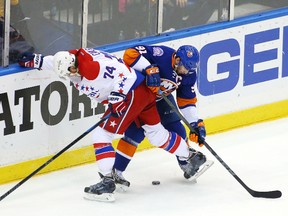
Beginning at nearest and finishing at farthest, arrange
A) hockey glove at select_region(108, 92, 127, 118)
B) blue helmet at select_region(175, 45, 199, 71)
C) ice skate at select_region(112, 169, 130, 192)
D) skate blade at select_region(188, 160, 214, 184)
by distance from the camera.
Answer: hockey glove at select_region(108, 92, 127, 118)
blue helmet at select_region(175, 45, 199, 71)
ice skate at select_region(112, 169, 130, 192)
skate blade at select_region(188, 160, 214, 184)

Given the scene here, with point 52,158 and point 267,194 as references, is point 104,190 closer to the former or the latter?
point 52,158

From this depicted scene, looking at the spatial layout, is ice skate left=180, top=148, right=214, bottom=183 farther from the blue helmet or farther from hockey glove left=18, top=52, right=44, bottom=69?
hockey glove left=18, top=52, right=44, bottom=69

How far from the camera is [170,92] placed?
823 cm

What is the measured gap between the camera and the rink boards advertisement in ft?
27.2

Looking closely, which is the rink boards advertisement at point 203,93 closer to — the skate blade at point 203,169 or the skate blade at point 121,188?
the skate blade at point 121,188

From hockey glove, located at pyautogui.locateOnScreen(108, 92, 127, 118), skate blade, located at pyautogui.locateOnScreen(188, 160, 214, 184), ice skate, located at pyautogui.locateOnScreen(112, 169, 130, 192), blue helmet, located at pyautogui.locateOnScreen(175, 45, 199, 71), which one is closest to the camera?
hockey glove, located at pyautogui.locateOnScreen(108, 92, 127, 118)

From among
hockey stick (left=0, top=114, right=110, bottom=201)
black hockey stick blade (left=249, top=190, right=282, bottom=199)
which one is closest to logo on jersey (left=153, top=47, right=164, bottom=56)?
hockey stick (left=0, top=114, right=110, bottom=201)

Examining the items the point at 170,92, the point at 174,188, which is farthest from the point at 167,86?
the point at 174,188

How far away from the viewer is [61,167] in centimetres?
864

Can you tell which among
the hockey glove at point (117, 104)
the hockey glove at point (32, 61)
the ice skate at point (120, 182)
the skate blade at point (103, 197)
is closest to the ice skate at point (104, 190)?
the skate blade at point (103, 197)

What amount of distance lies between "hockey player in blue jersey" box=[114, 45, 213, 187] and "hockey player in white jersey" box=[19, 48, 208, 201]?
0.10 m

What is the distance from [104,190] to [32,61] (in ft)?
3.16

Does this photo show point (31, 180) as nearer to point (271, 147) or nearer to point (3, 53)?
point (3, 53)

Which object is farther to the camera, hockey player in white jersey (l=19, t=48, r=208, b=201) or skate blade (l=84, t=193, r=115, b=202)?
skate blade (l=84, t=193, r=115, b=202)
